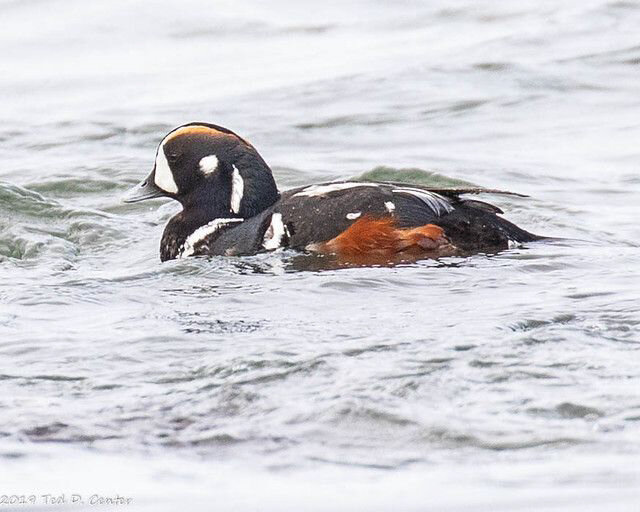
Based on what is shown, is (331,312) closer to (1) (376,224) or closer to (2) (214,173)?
(1) (376,224)

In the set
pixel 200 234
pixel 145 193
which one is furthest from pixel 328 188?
pixel 145 193

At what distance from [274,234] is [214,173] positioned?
870mm

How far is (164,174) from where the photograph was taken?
10.5 meters

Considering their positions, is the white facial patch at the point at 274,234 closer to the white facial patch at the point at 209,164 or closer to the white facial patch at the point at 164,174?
the white facial patch at the point at 209,164

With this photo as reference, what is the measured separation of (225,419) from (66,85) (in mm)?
11407

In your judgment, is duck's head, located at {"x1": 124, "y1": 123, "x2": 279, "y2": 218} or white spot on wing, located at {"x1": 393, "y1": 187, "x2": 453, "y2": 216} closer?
white spot on wing, located at {"x1": 393, "y1": 187, "x2": 453, "y2": 216}

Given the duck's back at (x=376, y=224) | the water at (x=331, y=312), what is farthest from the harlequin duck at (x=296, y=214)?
the water at (x=331, y=312)

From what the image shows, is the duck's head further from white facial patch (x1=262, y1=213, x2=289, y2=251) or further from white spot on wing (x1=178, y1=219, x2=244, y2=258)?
white facial patch (x1=262, y1=213, x2=289, y2=251)

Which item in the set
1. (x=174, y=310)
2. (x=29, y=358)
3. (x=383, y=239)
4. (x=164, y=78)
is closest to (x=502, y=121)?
(x=164, y=78)

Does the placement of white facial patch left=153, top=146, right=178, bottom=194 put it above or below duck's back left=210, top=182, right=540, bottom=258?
above

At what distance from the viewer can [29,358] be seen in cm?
750

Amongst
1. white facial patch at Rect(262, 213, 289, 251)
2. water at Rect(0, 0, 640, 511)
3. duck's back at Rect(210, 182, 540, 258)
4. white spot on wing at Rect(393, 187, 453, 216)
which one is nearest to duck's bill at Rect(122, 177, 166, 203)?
water at Rect(0, 0, 640, 511)

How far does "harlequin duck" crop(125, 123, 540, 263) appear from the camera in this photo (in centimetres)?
955

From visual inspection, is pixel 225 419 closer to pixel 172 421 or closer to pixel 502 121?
pixel 172 421
